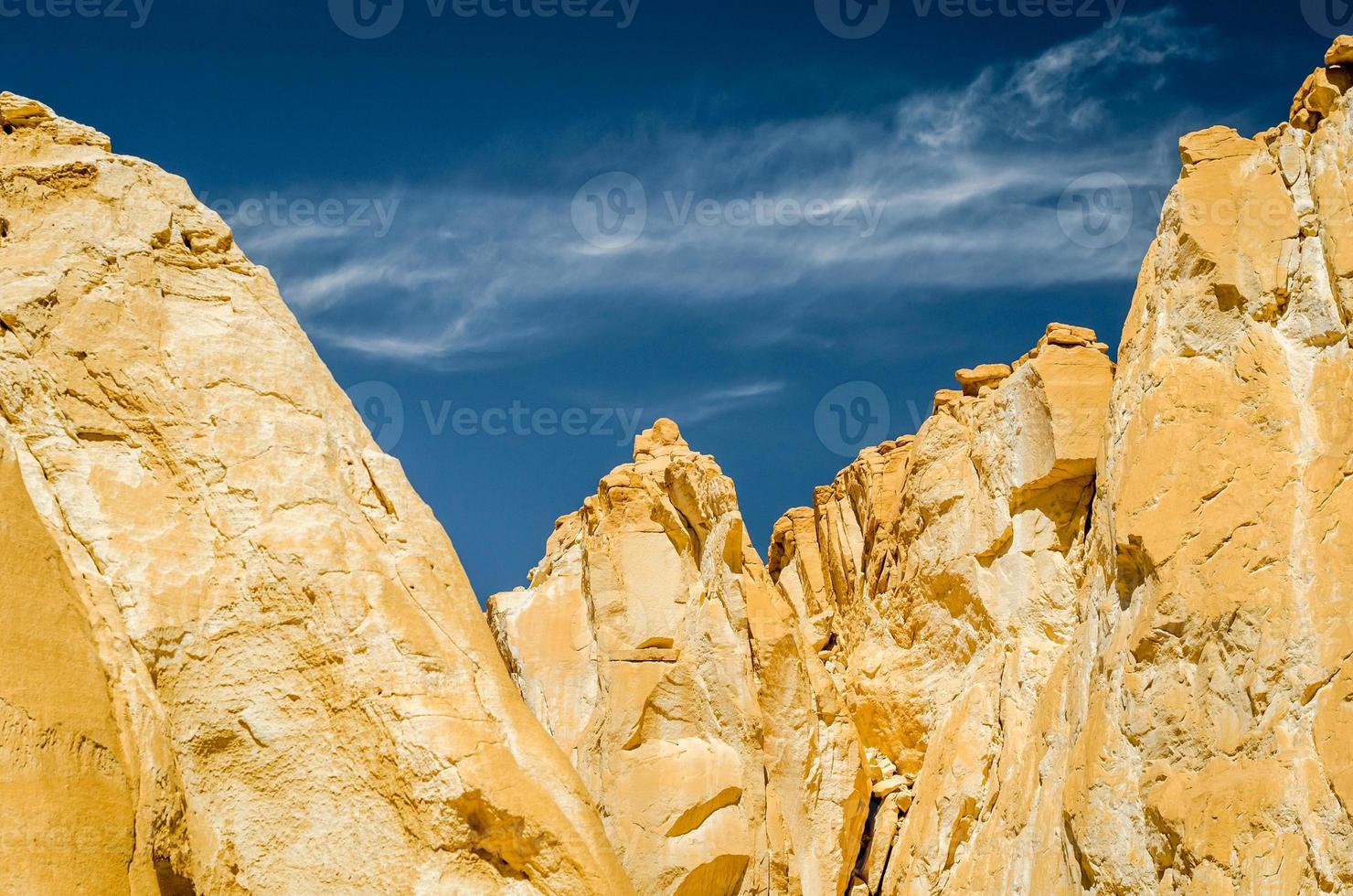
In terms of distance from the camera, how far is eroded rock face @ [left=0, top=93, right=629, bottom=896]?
9.81m

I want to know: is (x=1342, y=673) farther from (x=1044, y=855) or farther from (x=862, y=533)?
(x=862, y=533)

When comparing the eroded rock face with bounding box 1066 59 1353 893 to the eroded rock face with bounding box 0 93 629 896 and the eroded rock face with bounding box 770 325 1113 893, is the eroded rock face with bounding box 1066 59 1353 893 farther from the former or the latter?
the eroded rock face with bounding box 0 93 629 896

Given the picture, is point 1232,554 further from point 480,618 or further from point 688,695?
point 688,695

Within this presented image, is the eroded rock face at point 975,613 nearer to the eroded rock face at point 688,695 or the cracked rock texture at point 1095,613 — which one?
the cracked rock texture at point 1095,613

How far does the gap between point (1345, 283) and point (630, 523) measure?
1373 centimetres

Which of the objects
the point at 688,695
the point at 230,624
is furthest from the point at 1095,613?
the point at 230,624

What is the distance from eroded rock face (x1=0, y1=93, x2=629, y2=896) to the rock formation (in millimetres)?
24

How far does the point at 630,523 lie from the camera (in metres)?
25.6

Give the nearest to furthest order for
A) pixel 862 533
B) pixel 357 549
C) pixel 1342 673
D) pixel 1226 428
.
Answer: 1. pixel 357 549
2. pixel 1342 673
3. pixel 1226 428
4. pixel 862 533

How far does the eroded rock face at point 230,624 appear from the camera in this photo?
9.81 meters

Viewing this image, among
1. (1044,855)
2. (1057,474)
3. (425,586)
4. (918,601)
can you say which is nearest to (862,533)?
(918,601)

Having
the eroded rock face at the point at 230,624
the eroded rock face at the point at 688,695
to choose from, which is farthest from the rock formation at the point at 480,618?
the eroded rock face at the point at 688,695

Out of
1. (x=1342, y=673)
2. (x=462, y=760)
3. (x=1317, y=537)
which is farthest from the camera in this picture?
(x=1317, y=537)

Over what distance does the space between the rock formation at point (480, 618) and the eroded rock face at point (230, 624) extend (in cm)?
2
